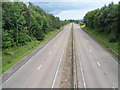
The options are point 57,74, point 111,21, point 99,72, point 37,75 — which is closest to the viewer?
point 37,75

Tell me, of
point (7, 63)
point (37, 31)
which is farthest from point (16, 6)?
point (7, 63)

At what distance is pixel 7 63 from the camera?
23125 mm

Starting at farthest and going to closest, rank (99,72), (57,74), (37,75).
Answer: (99,72), (57,74), (37,75)

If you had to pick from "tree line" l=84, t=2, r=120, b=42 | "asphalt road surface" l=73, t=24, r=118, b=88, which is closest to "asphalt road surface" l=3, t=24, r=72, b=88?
"asphalt road surface" l=73, t=24, r=118, b=88

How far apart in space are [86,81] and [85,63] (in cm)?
680

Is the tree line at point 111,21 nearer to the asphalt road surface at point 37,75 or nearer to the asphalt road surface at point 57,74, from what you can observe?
the asphalt road surface at point 57,74

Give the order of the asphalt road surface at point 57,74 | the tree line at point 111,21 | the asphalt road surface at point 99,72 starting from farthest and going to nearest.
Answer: the tree line at point 111,21 < the asphalt road surface at point 57,74 < the asphalt road surface at point 99,72

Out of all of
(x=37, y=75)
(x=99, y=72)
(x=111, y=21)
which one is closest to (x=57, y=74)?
(x=37, y=75)

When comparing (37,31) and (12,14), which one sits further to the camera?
(37,31)

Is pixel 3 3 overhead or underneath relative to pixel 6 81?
overhead

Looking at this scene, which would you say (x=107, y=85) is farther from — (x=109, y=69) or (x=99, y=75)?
(x=109, y=69)

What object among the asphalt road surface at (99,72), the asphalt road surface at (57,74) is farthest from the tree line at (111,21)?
the asphalt road surface at (57,74)

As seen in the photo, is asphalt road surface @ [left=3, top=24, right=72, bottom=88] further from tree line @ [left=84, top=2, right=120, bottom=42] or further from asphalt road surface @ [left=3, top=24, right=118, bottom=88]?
tree line @ [left=84, top=2, right=120, bottom=42]

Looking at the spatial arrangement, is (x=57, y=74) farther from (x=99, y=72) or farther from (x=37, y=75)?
(x=99, y=72)
